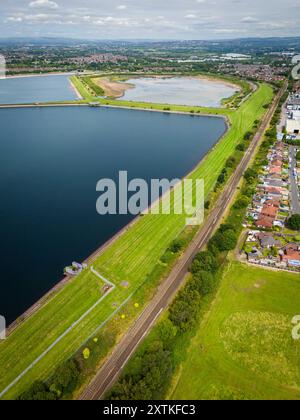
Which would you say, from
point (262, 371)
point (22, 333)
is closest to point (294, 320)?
point (262, 371)

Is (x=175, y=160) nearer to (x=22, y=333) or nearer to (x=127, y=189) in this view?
(x=127, y=189)

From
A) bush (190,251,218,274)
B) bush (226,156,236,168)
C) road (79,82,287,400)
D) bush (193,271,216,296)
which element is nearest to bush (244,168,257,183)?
bush (226,156,236,168)

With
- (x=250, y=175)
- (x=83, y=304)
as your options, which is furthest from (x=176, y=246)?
(x=250, y=175)

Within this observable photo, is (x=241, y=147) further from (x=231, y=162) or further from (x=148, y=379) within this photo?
(x=148, y=379)

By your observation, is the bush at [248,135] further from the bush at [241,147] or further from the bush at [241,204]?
the bush at [241,204]

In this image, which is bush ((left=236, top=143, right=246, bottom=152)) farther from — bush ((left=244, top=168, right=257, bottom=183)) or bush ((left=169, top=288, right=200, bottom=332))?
bush ((left=169, top=288, right=200, bottom=332))
